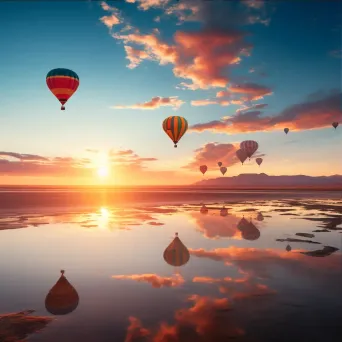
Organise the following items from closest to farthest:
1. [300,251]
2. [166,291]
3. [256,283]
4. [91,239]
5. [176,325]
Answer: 1. [176,325]
2. [166,291]
3. [256,283]
4. [300,251]
5. [91,239]

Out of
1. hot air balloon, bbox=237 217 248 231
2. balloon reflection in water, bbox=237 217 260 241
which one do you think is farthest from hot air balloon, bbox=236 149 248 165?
balloon reflection in water, bbox=237 217 260 241

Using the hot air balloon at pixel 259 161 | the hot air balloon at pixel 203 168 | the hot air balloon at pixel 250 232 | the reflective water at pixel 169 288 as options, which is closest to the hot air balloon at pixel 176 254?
the reflective water at pixel 169 288

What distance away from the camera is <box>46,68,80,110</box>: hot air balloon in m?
47.0

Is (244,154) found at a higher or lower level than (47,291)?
higher

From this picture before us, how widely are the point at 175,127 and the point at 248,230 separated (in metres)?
39.3

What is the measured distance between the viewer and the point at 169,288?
1027 centimetres

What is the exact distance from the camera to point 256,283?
10.7 metres

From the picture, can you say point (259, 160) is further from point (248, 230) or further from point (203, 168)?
point (248, 230)

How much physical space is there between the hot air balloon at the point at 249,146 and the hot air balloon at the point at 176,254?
9204 cm

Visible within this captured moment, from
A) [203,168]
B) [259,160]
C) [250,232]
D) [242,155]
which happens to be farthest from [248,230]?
[259,160]

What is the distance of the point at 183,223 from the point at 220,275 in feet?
46.8

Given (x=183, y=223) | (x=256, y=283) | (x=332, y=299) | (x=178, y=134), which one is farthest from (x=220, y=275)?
(x=178, y=134)

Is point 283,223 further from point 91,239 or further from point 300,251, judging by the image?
point 91,239

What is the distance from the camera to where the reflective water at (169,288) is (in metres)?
7.29
